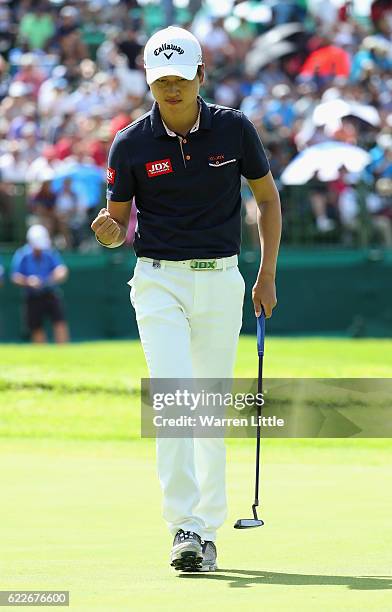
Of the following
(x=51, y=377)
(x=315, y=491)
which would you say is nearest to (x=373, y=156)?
(x=51, y=377)

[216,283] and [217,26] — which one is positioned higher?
[217,26]

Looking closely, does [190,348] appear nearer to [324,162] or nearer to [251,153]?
[251,153]

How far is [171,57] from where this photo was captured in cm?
562

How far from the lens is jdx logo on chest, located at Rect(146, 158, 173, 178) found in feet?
18.9

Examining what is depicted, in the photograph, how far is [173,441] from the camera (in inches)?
223

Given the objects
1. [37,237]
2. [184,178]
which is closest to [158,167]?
[184,178]

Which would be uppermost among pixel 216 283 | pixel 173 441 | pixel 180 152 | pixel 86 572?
pixel 180 152

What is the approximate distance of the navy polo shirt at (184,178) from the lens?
18.9 feet

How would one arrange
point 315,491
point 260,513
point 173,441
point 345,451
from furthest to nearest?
point 345,451 < point 315,491 < point 260,513 < point 173,441

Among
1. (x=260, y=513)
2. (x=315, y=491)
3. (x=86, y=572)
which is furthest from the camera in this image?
(x=315, y=491)

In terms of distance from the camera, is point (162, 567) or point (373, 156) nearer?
point (162, 567)

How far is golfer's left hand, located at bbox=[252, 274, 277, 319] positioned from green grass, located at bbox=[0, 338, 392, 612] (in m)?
0.98

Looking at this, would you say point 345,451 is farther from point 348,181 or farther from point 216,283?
point 348,181

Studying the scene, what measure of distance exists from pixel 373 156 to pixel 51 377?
23.1 feet
